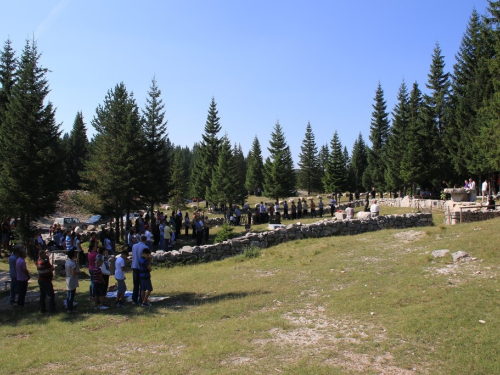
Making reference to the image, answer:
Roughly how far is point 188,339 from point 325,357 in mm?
2550

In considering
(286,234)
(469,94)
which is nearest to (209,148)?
(469,94)

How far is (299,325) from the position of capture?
7.75 meters

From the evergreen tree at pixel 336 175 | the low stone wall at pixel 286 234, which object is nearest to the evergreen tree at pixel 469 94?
the evergreen tree at pixel 336 175

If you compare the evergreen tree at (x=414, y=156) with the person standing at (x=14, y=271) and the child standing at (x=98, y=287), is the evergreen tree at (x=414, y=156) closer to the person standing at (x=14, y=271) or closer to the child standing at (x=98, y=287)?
the child standing at (x=98, y=287)

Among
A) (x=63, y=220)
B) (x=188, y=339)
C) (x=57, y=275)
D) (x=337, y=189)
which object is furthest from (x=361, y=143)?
(x=188, y=339)

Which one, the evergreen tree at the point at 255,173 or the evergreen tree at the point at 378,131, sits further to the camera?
the evergreen tree at the point at 255,173

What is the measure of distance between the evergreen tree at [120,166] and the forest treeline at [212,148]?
0.06 meters

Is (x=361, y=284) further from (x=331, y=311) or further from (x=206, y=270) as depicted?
(x=206, y=270)

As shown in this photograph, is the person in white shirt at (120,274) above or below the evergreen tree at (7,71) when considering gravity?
below

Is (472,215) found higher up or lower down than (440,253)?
higher up

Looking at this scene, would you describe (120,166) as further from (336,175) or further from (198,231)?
(336,175)

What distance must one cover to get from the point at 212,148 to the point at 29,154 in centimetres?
3753

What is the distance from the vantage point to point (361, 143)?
84562 millimetres

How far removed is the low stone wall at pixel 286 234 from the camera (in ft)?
55.1
